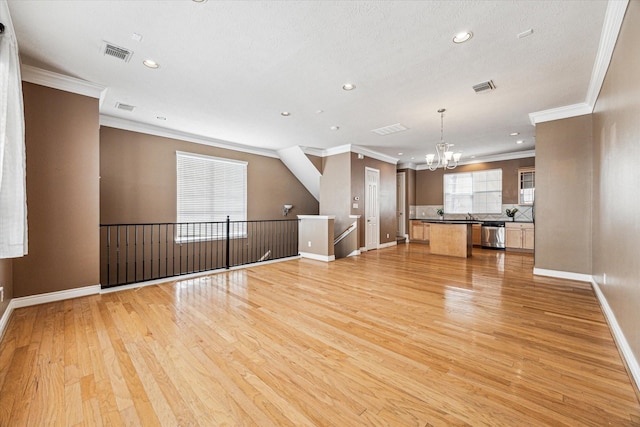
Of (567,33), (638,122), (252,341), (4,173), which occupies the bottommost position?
(252,341)

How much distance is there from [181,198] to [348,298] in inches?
184

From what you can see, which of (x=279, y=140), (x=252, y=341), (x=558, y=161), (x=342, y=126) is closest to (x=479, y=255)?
(x=558, y=161)

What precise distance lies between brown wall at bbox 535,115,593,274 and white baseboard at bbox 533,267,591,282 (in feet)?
0.17

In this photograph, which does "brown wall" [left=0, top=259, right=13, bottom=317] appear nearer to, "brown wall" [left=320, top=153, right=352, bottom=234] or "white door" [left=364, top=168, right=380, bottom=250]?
"brown wall" [left=320, top=153, right=352, bottom=234]

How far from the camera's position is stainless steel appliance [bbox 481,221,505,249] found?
304 inches

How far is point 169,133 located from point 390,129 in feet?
16.1

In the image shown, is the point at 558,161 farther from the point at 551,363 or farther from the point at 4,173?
the point at 4,173

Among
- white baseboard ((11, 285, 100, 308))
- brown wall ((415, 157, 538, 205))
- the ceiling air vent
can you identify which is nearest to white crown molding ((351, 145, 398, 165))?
brown wall ((415, 157, 538, 205))

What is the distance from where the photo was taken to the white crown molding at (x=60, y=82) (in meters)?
3.25

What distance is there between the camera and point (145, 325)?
8.94ft

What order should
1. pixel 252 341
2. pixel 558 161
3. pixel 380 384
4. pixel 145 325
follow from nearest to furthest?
pixel 380 384
pixel 252 341
pixel 145 325
pixel 558 161

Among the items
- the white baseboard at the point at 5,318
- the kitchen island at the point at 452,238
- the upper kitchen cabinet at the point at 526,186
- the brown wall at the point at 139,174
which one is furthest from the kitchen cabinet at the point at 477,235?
the white baseboard at the point at 5,318

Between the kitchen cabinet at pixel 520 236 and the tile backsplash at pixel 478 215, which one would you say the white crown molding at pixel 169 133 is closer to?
the tile backsplash at pixel 478 215

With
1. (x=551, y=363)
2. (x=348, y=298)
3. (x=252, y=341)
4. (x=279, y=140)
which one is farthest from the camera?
(x=279, y=140)
